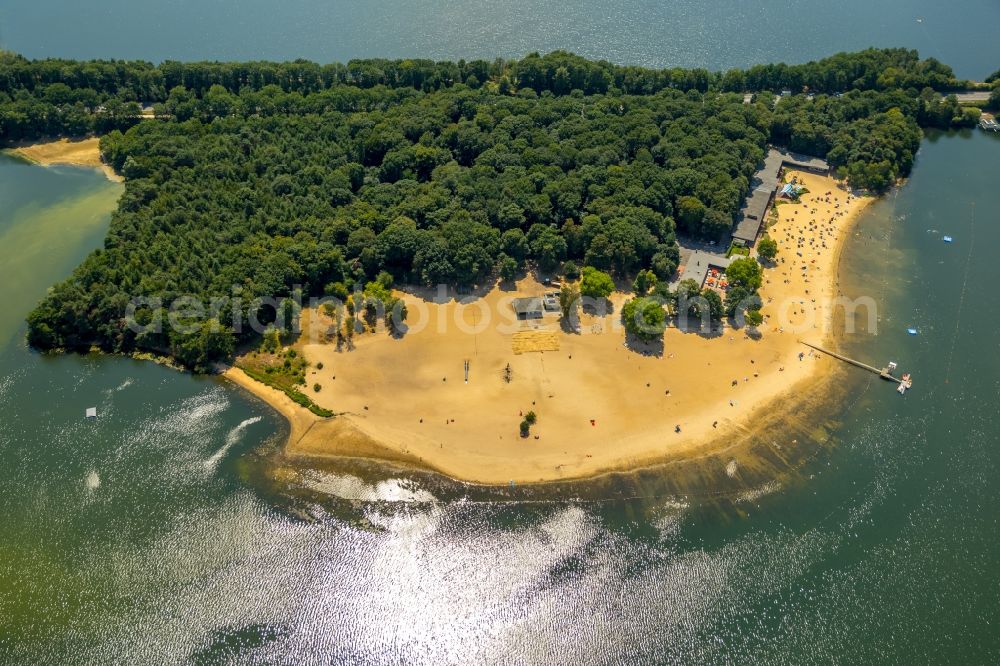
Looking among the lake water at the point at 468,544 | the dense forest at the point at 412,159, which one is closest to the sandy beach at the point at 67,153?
the dense forest at the point at 412,159

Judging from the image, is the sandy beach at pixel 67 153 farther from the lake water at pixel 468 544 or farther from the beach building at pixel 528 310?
the beach building at pixel 528 310

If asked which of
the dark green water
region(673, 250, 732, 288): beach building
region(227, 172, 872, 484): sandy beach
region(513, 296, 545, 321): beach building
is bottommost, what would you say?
the dark green water

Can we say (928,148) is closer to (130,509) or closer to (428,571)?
(428,571)

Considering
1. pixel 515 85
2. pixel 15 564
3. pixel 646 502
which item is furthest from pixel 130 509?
pixel 515 85

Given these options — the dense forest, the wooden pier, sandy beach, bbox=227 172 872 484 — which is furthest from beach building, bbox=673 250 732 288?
the wooden pier

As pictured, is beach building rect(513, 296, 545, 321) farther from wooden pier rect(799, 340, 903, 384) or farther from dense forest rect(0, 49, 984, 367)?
wooden pier rect(799, 340, 903, 384)
